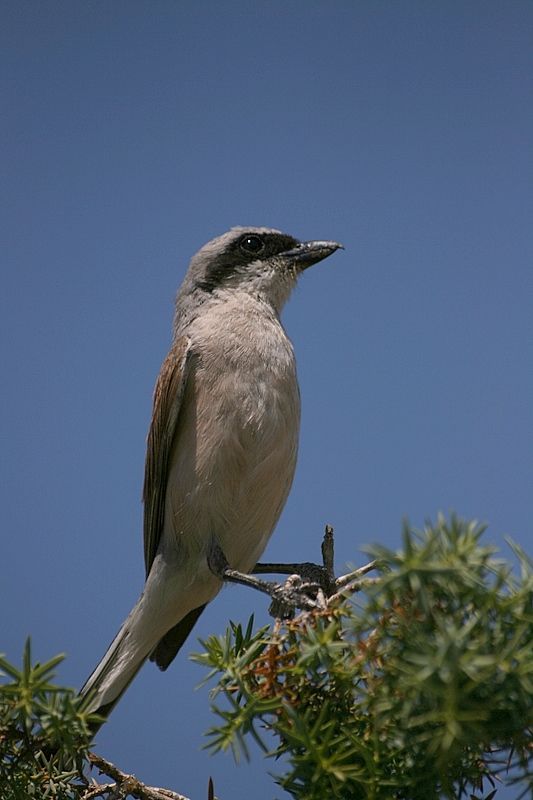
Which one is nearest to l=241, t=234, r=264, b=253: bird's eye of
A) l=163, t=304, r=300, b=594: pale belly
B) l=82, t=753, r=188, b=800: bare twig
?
l=163, t=304, r=300, b=594: pale belly

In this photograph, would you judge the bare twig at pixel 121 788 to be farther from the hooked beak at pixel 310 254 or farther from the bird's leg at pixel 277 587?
the hooked beak at pixel 310 254

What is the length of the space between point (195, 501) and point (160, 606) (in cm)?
54

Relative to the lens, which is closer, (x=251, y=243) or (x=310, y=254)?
(x=310, y=254)

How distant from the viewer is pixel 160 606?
3.39m

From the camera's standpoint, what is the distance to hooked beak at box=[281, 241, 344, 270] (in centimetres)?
404

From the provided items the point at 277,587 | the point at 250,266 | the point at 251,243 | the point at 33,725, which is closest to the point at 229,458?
the point at 277,587

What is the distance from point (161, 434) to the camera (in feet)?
11.6

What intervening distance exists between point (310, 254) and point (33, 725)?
300 centimetres

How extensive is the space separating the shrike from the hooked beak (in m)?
0.44

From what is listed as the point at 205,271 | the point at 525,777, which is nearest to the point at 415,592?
the point at 525,777

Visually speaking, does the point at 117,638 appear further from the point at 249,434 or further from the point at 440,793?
the point at 440,793

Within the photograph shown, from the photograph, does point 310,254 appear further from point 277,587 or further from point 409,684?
point 409,684

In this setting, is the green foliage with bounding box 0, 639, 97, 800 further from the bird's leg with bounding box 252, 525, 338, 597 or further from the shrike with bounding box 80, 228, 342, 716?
the shrike with bounding box 80, 228, 342, 716

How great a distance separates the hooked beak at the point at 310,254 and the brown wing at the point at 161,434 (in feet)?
2.79
